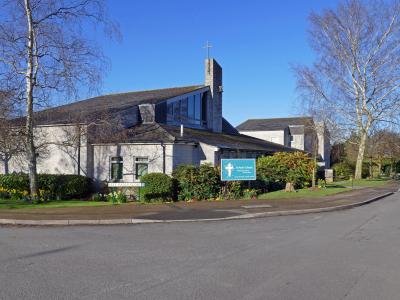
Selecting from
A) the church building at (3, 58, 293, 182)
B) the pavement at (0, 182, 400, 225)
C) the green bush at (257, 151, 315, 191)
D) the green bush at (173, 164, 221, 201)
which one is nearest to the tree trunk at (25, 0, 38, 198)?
the church building at (3, 58, 293, 182)

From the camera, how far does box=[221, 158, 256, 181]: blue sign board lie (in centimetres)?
2016

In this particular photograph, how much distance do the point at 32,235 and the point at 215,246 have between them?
467cm

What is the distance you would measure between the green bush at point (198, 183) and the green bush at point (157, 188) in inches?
23.2

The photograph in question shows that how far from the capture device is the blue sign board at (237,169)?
20.2 meters

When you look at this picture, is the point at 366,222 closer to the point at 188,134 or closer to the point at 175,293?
the point at 175,293

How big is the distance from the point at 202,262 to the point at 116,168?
1836 cm

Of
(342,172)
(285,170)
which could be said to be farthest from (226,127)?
(285,170)

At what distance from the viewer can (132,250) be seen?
8.91 metres

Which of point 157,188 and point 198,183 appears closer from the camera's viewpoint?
point 157,188

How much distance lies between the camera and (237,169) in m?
20.4

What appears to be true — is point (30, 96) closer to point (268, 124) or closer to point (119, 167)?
point (119, 167)

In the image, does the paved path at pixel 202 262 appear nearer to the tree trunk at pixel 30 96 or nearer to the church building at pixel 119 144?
the tree trunk at pixel 30 96

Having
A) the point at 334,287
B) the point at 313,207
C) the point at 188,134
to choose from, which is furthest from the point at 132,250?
the point at 188,134

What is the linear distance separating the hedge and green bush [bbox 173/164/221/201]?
6183 mm
